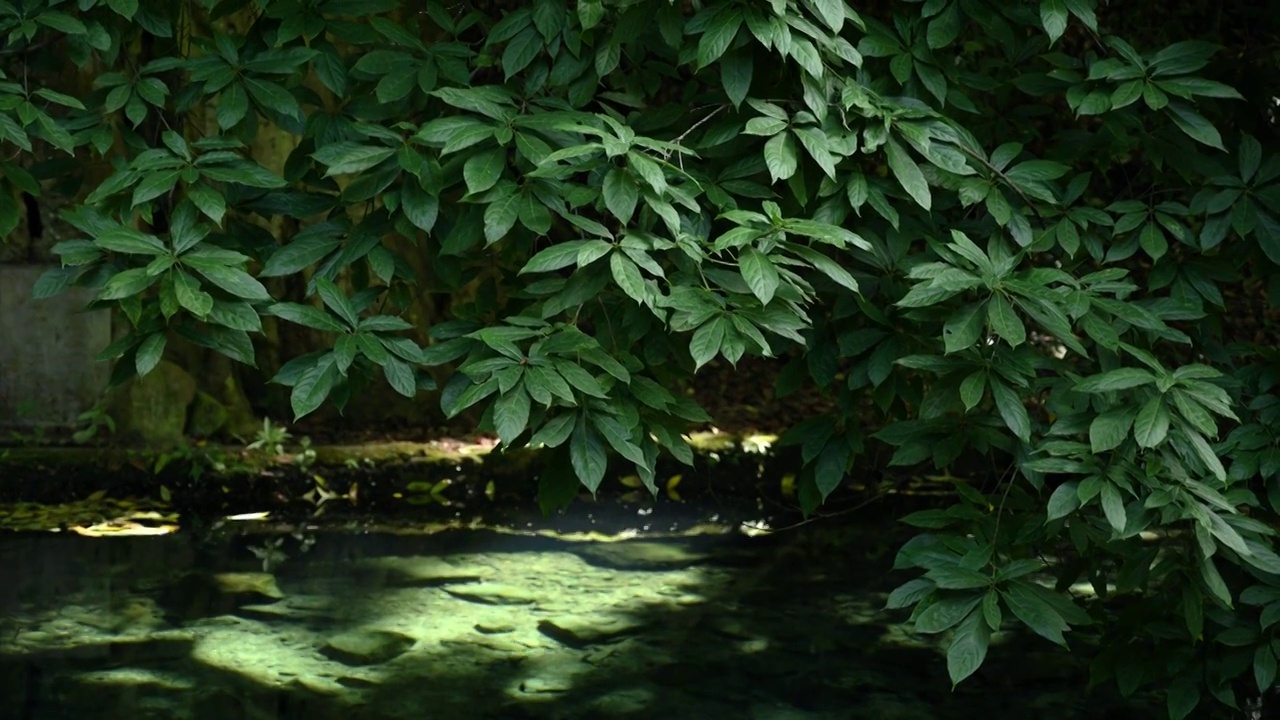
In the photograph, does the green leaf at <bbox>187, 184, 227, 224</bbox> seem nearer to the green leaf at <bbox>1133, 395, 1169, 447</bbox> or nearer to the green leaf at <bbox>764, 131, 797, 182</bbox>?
the green leaf at <bbox>764, 131, 797, 182</bbox>

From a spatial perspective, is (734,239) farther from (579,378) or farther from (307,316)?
(307,316)

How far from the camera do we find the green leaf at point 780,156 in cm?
285

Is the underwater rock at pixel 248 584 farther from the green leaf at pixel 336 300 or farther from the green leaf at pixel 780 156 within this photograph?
the green leaf at pixel 780 156

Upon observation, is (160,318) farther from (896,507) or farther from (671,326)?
(896,507)

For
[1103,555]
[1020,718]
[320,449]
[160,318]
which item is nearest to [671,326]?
[160,318]

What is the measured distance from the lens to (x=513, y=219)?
111 inches

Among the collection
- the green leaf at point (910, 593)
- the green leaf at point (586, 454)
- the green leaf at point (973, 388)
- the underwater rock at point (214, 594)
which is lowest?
the underwater rock at point (214, 594)

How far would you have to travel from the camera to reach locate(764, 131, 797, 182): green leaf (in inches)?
112

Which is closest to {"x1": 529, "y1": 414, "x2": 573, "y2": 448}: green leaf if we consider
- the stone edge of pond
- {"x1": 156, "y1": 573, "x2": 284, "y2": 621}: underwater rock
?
{"x1": 156, "y1": 573, "x2": 284, "y2": 621}: underwater rock

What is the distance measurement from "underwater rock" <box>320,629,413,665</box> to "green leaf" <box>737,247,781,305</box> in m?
2.93

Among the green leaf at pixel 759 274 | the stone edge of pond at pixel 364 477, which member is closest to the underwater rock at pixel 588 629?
the stone edge of pond at pixel 364 477

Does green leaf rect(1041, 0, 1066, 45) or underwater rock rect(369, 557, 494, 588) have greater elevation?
green leaf rect(1041, 0, 1066, 45)

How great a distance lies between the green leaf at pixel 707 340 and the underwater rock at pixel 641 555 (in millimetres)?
3746

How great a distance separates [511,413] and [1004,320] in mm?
1010
